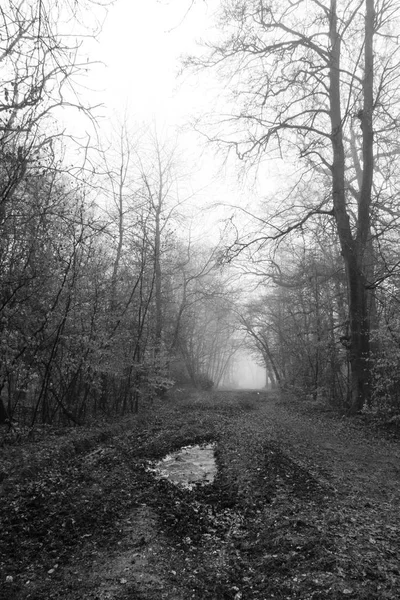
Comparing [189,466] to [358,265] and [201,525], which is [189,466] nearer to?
[201,525]

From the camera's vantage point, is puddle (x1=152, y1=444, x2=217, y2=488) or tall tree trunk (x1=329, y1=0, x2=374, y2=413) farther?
tall tree trunk (x1=329, y1=0, x2=374, y2=413)

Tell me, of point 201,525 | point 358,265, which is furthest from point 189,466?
point 358,265

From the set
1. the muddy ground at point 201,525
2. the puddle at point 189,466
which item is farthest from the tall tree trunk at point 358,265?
the puddle at point 189,466

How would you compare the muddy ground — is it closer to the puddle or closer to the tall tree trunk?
the puddle

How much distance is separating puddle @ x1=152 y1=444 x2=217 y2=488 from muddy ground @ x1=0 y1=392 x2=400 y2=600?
0.19 meters

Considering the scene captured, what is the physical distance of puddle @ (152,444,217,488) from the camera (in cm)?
551

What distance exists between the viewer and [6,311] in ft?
23.8

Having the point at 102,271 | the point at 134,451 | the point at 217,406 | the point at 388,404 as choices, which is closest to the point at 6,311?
the point at 134,451

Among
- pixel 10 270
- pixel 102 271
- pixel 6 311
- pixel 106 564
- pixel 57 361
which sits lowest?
pixel 106 564

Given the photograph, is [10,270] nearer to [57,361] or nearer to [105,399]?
[57,361]

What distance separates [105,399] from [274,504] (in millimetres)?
8358

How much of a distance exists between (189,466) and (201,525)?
2196 mm

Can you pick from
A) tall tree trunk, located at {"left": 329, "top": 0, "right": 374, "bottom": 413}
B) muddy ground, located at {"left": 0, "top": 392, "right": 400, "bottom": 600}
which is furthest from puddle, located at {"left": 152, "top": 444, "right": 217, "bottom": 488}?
tall tree trunk, located at {"left": 329, "top": 0, "right": 374, "bottom": 413}

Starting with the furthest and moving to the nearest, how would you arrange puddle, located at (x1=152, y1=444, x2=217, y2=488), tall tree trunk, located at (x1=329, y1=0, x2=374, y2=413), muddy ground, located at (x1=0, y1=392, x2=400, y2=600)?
tall tree trunk, located at (x1=329, y1=0, x2=374, y2=413) < puddle, located at (x1=152, y1=444, x2=217, y2=488) < muddy ground, located at (x1=0, y1=392, x2=400, y2=600)
